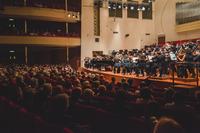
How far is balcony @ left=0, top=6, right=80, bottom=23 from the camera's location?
21.6 meters

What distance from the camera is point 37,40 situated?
2258 centimetres

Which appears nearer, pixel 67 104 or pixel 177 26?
pixel 67 104

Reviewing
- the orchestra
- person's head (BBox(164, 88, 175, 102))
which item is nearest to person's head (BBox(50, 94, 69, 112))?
person's head (BBox(164, 88, 175, 102))

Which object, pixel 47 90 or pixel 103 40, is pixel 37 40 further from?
pixel 47 90

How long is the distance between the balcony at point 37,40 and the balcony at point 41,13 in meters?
1.48

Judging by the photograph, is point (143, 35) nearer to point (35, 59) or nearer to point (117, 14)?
point (117, 14)

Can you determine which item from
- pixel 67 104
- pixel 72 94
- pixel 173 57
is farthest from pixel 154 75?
pixel 67 104

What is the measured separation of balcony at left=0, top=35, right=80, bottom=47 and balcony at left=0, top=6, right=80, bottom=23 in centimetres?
148

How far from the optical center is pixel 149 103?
4711 mm

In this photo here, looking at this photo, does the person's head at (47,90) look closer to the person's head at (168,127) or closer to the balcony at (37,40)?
the person's head at (168,127)

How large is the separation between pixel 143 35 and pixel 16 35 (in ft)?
35.3

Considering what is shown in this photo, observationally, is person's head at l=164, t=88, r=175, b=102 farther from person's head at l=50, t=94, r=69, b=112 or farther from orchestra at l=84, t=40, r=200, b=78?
orchestra at l=84, t=40, r=200, b=78

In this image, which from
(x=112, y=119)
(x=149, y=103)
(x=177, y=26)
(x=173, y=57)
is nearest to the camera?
(x=112, y=119)

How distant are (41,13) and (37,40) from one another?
6.28ft
